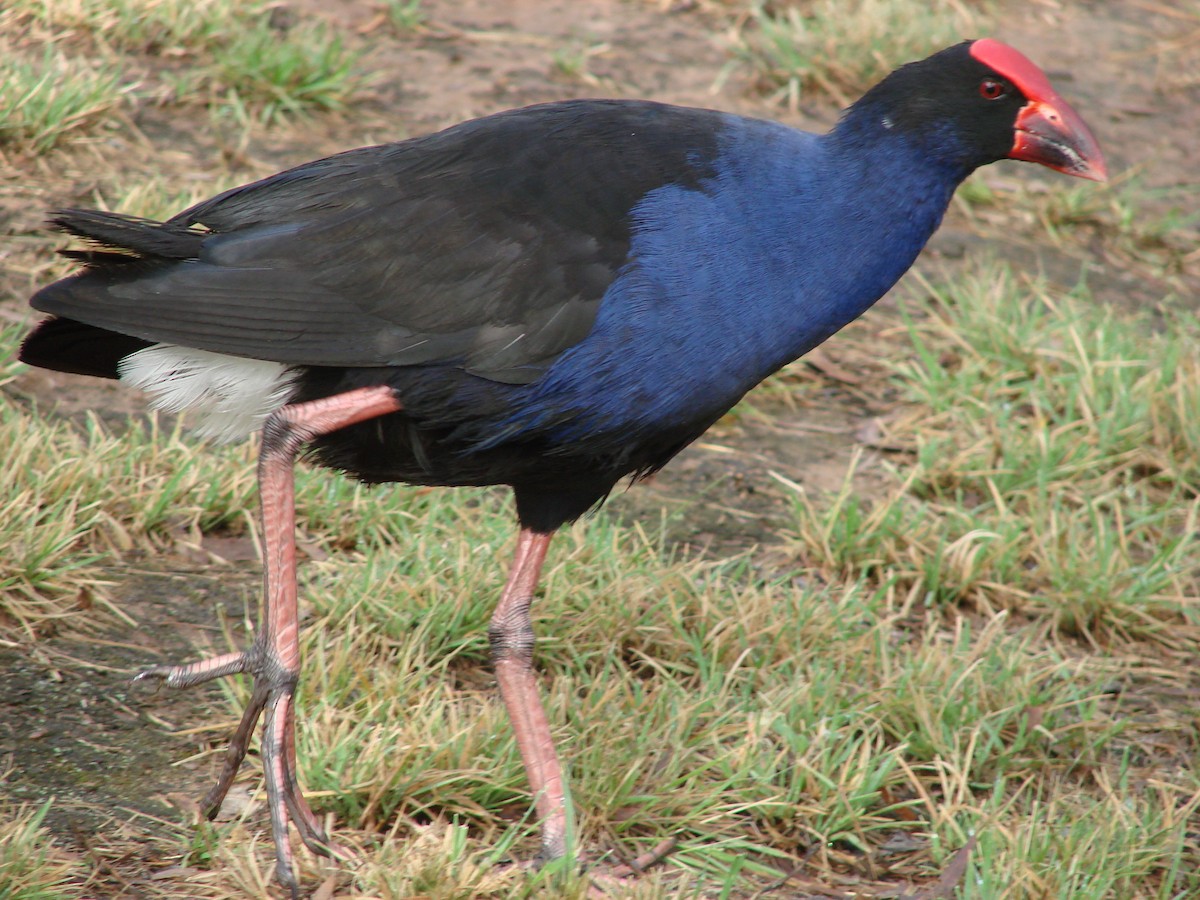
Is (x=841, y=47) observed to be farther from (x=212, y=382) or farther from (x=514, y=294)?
(x=212, y=382)

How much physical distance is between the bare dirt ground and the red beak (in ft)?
4.79

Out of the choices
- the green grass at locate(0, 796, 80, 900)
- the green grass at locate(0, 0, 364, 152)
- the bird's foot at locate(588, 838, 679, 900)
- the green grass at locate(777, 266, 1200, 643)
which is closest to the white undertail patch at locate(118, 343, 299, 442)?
the green grass at locate(0, 796, 80, 900)

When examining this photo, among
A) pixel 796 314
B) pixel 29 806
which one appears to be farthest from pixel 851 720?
pixel 29 806

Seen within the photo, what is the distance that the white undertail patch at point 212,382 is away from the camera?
2926 millimetres

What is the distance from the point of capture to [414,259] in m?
2.83

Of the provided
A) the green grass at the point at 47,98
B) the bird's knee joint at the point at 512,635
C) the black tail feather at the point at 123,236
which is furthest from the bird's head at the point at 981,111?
the green grass at the point at 47,98

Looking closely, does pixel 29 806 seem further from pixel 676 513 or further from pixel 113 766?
pixel 676 513

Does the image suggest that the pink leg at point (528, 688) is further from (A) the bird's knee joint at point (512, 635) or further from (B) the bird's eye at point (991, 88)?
(B) the bird's eye at point (991, 88)

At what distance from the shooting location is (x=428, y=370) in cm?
279

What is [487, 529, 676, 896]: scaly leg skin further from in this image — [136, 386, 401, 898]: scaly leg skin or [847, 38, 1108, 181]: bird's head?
[847, 38, 1108, 181]: bird's head

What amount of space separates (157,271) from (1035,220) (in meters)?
3.93

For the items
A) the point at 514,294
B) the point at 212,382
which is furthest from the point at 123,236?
the point at 514,294

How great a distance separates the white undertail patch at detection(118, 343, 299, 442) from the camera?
293 cm

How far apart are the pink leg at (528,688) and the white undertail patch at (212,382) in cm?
61
